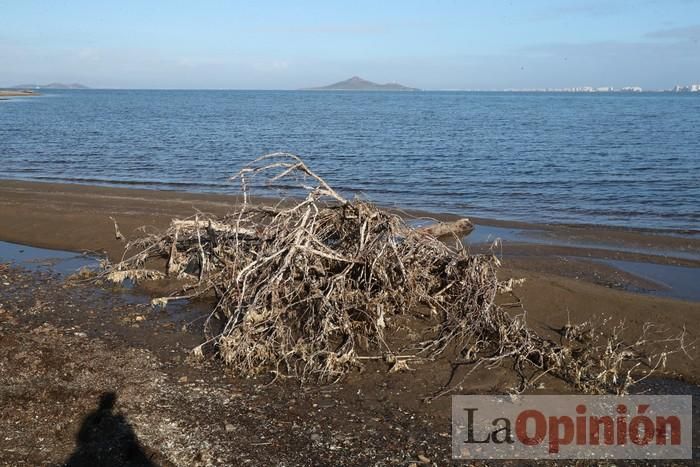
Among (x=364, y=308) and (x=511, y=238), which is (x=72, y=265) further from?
(x=511, y=238)

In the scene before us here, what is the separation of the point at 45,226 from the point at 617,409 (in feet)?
33.9

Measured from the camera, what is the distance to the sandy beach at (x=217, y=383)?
4.17 meters

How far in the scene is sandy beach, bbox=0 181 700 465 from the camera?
4.17 meters

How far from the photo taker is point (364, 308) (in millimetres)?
5930

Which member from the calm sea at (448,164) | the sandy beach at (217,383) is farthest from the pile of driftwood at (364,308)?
the calm sea at (448,164)

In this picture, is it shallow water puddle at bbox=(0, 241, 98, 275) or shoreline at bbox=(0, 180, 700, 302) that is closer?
shoreline at bbox=(0, 180, 700, 302)

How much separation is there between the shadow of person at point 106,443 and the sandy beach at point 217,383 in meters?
0.06

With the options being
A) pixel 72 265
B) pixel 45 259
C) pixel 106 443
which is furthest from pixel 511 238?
pixel 106 443

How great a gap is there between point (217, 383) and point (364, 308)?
5.37 ft

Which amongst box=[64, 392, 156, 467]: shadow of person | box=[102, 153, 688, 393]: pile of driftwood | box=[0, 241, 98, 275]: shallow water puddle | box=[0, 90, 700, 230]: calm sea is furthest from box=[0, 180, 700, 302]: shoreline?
box=[64, 392, 156, 467]: shadow of person

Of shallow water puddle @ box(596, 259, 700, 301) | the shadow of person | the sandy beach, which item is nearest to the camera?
the shadow of person

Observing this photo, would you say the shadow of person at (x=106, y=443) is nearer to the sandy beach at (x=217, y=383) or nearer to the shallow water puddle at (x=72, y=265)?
the sandy beach at (x=217, y=383)

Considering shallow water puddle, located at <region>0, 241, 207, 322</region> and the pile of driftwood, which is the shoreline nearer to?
shallow water puddle, located at <region>0, 241, 207, 322</region>

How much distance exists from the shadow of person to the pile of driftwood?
1171 mm
